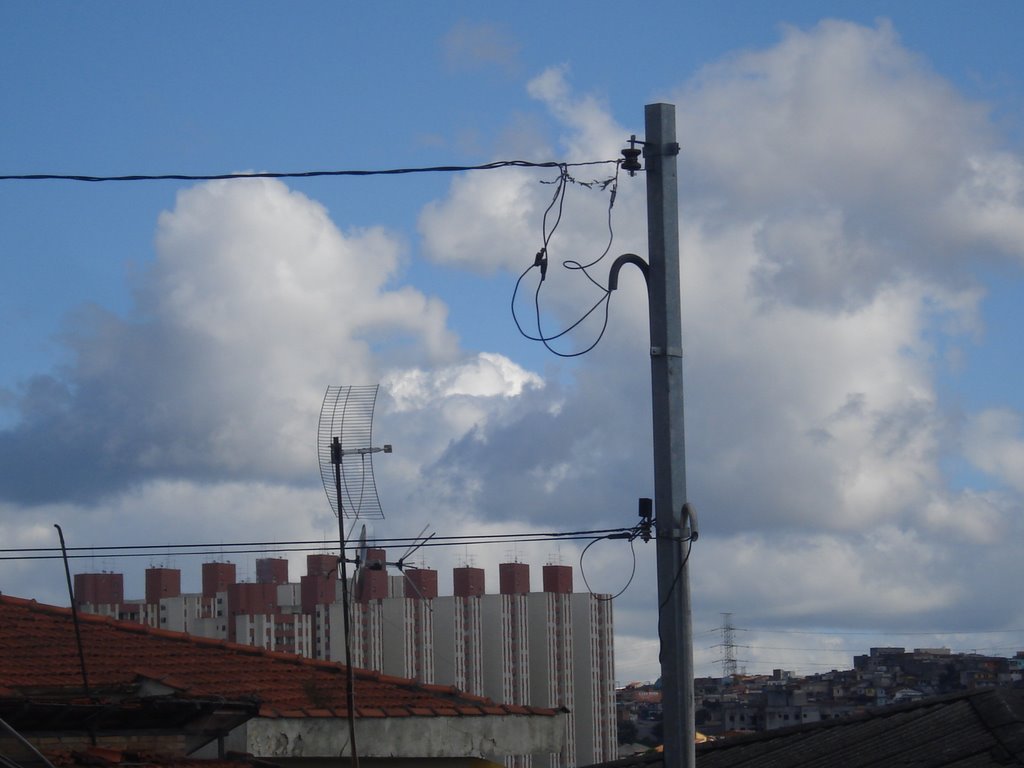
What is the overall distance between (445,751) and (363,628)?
155 feet

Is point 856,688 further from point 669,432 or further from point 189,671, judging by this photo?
point 669,432

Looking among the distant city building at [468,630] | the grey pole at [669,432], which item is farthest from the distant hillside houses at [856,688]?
the grey pole at [669,432]

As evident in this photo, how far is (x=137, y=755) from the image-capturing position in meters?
10.8

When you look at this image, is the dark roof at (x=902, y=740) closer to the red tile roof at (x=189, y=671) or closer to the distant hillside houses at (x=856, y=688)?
the red tile roof at (x=189, y=671)

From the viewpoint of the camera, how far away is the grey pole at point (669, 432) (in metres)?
7.70

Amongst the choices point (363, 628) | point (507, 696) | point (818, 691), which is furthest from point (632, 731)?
point (818, 691)

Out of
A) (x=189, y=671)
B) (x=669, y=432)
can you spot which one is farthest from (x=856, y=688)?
(x=669, y=432)

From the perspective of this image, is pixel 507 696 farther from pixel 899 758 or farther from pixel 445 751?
pixel 899 758

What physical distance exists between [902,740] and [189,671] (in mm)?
8180

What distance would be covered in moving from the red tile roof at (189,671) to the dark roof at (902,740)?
394 centimetres

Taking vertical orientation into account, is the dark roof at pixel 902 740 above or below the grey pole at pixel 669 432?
below

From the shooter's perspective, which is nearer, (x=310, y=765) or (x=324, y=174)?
(x=324, y=174)

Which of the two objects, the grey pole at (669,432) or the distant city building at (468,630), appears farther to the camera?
the distant city building at (468,630)

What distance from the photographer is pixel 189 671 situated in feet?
48.2
